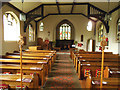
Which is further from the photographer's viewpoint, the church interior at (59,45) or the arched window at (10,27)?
the arched window at (10,27)

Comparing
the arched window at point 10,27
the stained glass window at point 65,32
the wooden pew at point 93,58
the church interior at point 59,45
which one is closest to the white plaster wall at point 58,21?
the church interior at point 59,45

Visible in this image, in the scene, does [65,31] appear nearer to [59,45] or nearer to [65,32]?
[65,32]

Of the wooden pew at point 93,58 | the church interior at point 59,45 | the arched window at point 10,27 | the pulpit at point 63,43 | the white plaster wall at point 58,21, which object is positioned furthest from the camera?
the pulpit at point 63,43

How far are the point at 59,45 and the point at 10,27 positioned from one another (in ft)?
28.9

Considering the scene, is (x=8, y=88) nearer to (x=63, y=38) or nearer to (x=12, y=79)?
(x=12, y=79)

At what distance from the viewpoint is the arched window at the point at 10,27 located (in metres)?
6.78

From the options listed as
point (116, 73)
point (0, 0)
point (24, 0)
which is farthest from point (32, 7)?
point (116, 73)

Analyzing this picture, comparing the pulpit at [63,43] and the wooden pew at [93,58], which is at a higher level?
the pulpit at [63,43]

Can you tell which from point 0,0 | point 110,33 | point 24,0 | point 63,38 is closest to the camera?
point 0,0

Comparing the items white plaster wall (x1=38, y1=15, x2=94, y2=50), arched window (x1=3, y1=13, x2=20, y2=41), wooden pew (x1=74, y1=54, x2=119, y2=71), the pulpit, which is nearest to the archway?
the pulpit

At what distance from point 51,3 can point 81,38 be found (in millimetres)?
6832

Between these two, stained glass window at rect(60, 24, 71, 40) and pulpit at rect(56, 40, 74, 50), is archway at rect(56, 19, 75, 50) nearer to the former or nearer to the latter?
stained glass window at rect(60, 24, 71, 40)

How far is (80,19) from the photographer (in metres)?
14.2

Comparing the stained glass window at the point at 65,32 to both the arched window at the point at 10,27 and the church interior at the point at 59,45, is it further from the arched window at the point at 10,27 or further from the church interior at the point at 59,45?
the arched window at the point at 10,27
